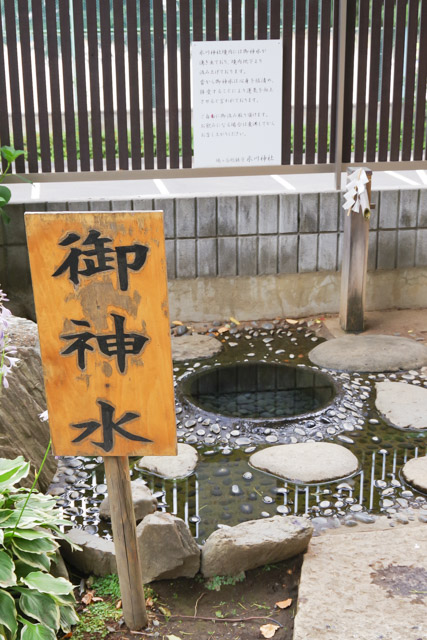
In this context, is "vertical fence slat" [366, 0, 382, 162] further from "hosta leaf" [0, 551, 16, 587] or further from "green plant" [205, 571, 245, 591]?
"hosta leaf" [0, 551, 16, 587]

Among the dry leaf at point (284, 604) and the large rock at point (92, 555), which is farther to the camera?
the large rock at point (92, 555)

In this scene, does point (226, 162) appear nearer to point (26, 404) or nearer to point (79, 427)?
point (26, 404)

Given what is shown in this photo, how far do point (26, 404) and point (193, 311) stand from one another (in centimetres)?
272

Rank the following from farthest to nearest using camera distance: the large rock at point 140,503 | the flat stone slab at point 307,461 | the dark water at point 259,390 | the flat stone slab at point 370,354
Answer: the flat stone slab at point 370,354 < the dark water at point 259,390 < the flat stone slab at point 307,461 < the large rock at point 140,503

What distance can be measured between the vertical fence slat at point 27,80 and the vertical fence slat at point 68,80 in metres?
0.26

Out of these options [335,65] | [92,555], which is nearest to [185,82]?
[335,65]

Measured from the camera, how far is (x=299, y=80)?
20.8ft

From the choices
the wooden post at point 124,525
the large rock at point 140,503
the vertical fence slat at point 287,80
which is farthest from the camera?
the vertical fence slat at point 287,80

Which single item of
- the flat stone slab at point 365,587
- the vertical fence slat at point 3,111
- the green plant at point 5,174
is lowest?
the flat stone slab at point 365,587

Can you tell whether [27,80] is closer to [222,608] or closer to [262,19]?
[262,19]

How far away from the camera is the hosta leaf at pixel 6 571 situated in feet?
9.02

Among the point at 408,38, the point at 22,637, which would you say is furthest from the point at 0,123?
the point at 22,637

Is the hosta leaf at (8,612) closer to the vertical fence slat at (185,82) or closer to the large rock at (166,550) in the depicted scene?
the large rock at (166,550)

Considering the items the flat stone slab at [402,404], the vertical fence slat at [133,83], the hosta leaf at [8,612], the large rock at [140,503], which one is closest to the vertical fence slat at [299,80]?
the vertical fence slat at [133,83]
